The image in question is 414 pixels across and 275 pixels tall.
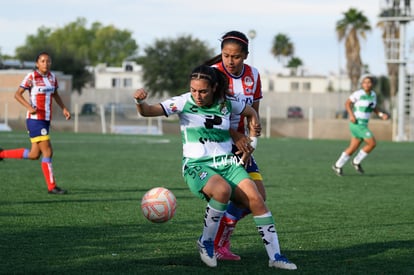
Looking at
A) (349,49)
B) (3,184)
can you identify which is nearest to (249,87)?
(3,184)

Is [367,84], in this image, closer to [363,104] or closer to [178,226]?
[363,104]

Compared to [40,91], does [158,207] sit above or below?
below

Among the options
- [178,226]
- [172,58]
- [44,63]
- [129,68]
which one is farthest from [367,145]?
[129,68]

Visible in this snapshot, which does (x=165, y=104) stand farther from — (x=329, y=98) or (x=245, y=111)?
(x=329, y=98)

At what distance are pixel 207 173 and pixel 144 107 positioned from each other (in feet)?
2.49

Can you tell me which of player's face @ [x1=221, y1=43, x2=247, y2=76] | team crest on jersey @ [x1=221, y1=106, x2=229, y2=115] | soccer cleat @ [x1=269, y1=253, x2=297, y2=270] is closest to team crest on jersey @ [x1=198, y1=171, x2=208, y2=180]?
team crest on jersey @ [x1=221, y1=106, x2=229, y2=115]

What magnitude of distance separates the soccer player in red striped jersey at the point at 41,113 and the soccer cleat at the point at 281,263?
657 centimetres

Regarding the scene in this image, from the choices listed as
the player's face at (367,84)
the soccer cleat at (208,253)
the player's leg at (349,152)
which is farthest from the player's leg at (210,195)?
the player's face at (367,84)

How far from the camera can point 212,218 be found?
689 centimetres

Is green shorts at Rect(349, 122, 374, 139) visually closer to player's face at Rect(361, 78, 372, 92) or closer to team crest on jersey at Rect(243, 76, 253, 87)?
player's face at Rect(361, 78, 372, 92)

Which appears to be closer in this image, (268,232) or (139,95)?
(139,95)

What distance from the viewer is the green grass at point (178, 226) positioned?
6.89m

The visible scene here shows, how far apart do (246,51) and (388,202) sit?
6067 mm

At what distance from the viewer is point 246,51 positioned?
7160 mm
